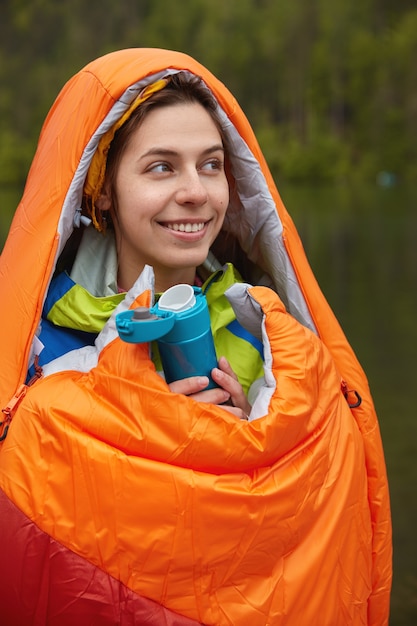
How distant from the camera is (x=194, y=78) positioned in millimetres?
1378

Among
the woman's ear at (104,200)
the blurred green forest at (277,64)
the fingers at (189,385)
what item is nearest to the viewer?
the fingers at (189,385)

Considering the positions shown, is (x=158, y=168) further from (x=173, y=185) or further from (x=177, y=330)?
(x=177, y=330)

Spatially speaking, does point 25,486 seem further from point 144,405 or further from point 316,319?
point 316,319

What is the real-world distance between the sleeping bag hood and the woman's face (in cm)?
13

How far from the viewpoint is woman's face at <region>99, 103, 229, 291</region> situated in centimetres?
133

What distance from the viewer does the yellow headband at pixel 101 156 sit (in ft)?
4.42

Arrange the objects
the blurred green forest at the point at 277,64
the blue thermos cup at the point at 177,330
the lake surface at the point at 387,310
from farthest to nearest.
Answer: the blurred green forest at the point at 277,64
the lake surface at the point at 387,310
the blue thermos cup at the point at 177,330

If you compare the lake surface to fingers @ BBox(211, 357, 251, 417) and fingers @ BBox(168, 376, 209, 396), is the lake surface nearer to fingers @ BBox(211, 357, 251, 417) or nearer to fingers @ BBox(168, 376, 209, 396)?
fingers @ BBox(211, 357, 251, 417)

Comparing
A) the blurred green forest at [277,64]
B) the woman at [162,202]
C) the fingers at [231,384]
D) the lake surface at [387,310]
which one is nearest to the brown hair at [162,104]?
the woman at [162,202]

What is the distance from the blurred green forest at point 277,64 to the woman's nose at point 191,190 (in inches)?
1006

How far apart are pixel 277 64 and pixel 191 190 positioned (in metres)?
32.1

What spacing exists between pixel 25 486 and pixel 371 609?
711mm

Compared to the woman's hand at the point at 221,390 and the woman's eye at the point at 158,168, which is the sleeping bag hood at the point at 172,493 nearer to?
the woman's hand at the point at 221,390

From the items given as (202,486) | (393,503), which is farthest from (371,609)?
(393,503)
